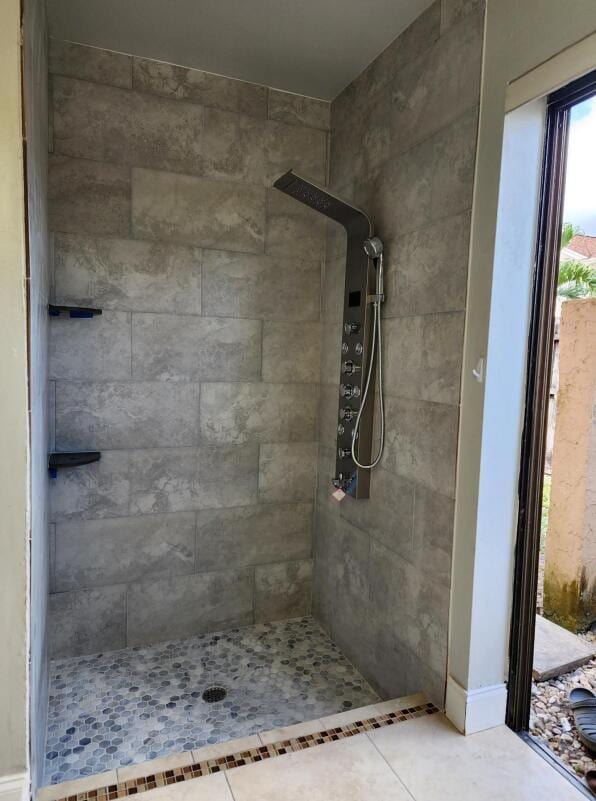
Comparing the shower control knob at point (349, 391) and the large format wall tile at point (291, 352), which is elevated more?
the large format wall tile at point (291, 352)

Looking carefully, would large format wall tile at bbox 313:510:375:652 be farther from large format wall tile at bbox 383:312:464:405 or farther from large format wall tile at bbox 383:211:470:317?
large format wall tile at bbox 383:211:470:317

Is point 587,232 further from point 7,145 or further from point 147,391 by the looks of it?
point 147,391

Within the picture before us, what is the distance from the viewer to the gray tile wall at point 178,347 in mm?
2305

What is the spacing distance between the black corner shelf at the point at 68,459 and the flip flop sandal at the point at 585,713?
83.6 inches

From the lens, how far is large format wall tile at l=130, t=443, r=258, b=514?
2480 millimetres

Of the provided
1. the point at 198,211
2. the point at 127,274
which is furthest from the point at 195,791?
the point at 198,211

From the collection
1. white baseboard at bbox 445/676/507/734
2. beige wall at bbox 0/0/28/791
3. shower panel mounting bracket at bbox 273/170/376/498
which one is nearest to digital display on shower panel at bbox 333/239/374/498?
shower panel mounting bracket at bbox 273/170/376/498

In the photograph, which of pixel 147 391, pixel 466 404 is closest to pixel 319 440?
pixel 147 391

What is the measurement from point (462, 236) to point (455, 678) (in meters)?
1.47

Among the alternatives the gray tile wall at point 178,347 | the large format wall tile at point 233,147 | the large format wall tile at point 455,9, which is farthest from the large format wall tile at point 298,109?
the large format wall tile at point 455,9

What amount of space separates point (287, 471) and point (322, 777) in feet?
4.63

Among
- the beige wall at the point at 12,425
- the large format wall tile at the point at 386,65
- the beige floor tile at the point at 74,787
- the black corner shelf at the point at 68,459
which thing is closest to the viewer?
the beige wall at the point at 12,425

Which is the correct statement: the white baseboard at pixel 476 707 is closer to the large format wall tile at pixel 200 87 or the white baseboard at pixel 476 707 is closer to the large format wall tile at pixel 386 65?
the large format wall tile at pixel 386 65

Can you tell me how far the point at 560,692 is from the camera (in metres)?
2.06
